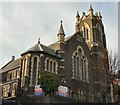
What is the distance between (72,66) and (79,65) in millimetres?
2674

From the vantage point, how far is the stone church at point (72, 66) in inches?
1679

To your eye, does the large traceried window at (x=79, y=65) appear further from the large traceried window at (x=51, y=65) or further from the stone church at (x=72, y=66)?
the large traceried window at (x=51, y=65)

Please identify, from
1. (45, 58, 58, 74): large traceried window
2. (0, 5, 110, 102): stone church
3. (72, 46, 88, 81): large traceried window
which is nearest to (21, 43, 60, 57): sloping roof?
(0, 5, 110, 102): stone church

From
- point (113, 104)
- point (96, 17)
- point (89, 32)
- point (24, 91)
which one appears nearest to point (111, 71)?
point (113, 104)

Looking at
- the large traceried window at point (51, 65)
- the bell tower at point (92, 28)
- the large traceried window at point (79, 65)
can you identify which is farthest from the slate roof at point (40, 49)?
the bell tower at point (92, 28)

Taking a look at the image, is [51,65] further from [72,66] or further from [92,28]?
[92,28]

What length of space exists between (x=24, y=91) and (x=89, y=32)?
86.0 feet

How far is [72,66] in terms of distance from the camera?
47625 millimetres

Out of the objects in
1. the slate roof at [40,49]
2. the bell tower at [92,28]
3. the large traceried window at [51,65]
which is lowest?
the large traceried window at [51,65]

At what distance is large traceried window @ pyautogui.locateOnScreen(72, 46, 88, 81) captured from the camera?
48.5m

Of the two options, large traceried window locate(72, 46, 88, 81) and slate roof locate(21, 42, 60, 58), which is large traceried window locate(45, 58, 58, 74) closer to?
slate roof locate(21, 42, 60, 58)

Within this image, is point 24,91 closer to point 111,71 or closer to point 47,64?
point 47,64

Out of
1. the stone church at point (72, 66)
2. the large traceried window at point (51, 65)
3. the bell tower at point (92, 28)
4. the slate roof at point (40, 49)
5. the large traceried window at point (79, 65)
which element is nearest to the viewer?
the stone church at point (72, 66)

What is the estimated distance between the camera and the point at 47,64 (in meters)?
43.5
